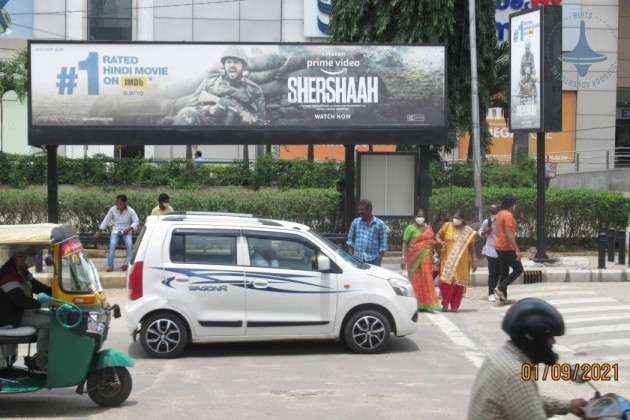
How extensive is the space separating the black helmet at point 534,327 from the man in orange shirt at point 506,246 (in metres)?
9.48

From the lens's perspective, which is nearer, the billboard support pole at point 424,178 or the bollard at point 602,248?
the billboard support pole at point 424,178

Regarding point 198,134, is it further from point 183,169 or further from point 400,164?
point 183,169

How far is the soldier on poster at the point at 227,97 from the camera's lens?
15.5 meters

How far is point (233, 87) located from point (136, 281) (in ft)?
22.1

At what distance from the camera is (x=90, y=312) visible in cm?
753

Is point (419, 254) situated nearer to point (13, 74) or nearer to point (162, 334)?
point (162, 334)

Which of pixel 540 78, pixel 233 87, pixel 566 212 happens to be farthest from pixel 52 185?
pixel 566 212

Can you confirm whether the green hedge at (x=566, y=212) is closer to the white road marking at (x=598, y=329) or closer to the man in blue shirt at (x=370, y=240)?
the man in blue shirt at (x=370, y=240)

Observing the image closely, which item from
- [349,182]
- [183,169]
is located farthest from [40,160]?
[349,182]

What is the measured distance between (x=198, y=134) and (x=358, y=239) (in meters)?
4.73

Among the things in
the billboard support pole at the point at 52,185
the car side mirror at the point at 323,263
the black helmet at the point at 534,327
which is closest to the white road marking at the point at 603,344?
the car side mirror at the point at 323,263

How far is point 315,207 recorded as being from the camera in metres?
18.3

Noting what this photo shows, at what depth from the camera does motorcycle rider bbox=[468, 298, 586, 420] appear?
3529 mm

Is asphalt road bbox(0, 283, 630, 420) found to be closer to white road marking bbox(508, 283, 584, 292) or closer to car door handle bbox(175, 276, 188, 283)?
car door handle bbox(175, 276, 188, 283)
